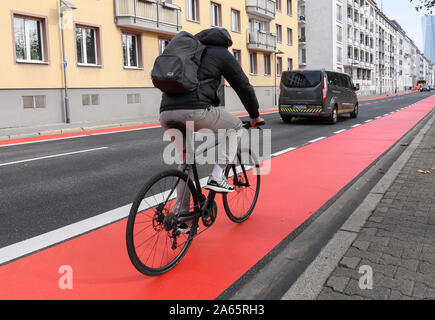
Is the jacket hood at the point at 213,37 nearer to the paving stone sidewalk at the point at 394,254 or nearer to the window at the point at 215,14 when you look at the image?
the paving stone sidewalk at the point at 394,254

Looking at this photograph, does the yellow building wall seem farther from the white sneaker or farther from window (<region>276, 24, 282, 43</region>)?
the white sneaker

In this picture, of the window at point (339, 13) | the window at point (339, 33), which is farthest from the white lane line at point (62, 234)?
the window at point (339, 13)

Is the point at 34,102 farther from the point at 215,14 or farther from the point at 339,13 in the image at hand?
the point at 339,13

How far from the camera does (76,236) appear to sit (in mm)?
3855

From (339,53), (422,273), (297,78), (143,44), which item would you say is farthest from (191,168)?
(339,53)

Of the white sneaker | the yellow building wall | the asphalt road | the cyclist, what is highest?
the yellow building wall

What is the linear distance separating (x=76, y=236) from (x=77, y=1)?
17.4m

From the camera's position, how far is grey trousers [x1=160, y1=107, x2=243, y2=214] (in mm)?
3125

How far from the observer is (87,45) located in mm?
19484

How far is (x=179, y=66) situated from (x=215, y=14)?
1090 inches

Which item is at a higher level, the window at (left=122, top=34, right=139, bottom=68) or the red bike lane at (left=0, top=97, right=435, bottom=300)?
the window at (left=122, top=34, right=139, bottom=68)

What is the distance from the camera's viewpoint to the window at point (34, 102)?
16547 millimetres

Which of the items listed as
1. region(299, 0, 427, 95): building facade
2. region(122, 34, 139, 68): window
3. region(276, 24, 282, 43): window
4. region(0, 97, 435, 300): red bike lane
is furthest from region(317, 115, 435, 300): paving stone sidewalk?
region(299, 0, 427, 95): building facade

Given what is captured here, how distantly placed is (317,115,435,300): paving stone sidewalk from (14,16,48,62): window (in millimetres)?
15903
